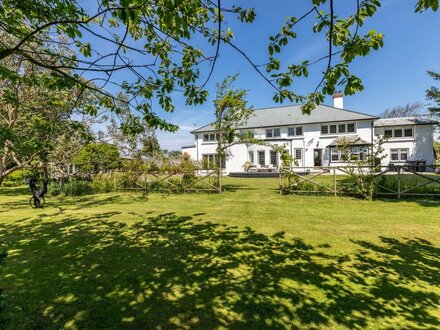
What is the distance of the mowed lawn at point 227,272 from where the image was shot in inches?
135

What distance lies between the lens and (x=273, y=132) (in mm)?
33969

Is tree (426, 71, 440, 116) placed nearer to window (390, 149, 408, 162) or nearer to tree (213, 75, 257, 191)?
window (390, 149, 408, 162)

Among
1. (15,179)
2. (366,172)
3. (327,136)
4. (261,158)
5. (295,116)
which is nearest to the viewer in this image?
(366,172)

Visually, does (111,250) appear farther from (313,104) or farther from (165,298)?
(313,104)

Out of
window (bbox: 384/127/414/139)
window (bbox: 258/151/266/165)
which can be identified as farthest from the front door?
window (bbox: 384/127/414/139)

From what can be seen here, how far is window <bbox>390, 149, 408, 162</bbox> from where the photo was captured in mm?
29684

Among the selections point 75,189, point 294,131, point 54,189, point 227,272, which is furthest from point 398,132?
point 54,189

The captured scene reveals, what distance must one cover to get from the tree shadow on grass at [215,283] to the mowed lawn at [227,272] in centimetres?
2

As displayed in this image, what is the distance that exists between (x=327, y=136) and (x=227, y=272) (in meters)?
29.7

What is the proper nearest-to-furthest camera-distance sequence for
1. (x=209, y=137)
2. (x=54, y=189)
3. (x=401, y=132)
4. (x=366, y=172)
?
1. (x=366, y=172)
2. (x=54, y=189)
3. (x=401, y=132)
4. (x=209, y=137)

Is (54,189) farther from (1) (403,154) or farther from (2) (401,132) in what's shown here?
(2) (401,132)

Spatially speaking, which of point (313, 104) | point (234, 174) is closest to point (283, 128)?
point (234, 174)

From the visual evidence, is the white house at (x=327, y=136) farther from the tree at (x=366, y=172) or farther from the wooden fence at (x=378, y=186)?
the tree at (x=366, y=172)

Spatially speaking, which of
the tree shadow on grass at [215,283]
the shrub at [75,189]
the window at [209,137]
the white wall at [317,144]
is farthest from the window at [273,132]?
the tree shadow on grass at [215,283]
